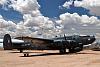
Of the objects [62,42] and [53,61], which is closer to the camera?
[53,61]

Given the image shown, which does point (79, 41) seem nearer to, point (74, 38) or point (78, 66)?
point (74, 38)

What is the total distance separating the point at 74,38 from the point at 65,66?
29264mm

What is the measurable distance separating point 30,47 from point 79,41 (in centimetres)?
1186

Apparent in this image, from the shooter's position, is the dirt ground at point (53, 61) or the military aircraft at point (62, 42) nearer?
the dirt ground at point (53, 61)

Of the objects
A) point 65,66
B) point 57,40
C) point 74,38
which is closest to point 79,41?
point 74,38

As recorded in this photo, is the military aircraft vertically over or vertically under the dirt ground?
over

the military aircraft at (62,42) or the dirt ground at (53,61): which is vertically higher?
the military aircraft at (62,42)

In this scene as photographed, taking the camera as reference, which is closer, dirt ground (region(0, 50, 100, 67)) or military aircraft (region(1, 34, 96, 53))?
dirt ground (region(0, 50, 100, 67))

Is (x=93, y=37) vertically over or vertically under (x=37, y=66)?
over

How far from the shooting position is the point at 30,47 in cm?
5641

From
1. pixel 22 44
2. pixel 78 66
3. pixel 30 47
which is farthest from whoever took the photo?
pixel 22 44

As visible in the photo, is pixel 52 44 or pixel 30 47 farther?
pixel 30 47

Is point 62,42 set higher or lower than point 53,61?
higher

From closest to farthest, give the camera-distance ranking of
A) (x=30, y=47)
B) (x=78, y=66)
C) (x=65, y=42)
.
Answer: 1. (x=78, y=66)
2. (x=65, y=42)
3. (x=30, y=47)
